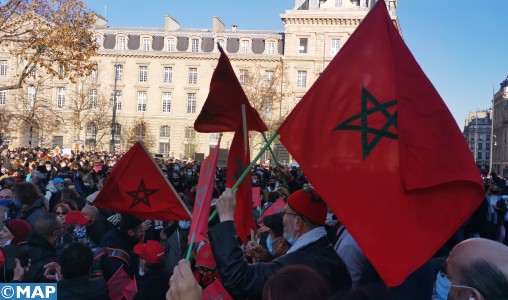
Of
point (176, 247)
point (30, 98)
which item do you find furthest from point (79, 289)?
point (30, 98)

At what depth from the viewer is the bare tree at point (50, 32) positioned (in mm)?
14328

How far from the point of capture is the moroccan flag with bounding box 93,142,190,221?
4984 millimetres

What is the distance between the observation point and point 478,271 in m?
2.00

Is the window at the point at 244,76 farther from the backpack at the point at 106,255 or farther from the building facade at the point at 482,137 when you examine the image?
the building facade at the point at 482,137

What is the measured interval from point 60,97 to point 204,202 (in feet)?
193

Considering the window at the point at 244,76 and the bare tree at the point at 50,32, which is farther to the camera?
the window at the point at 244,76

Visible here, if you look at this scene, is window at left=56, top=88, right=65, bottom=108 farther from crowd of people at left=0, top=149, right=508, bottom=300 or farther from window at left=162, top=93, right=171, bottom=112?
Result: crowd of people at left=0, top=149, right=508, bottom=300

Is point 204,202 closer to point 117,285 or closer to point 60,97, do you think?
point 117,285

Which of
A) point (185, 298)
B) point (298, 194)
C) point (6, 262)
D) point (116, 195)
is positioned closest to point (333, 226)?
point (116, 195)

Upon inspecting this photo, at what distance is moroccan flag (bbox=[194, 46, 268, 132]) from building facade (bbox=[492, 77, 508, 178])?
313ft

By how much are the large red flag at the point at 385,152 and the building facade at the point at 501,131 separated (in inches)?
3810

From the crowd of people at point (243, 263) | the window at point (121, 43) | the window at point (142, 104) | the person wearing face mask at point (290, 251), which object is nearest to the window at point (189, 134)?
the window at point (142, 104)

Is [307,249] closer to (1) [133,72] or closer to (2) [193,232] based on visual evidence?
(2) [193,232]

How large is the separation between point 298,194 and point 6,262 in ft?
7.97
